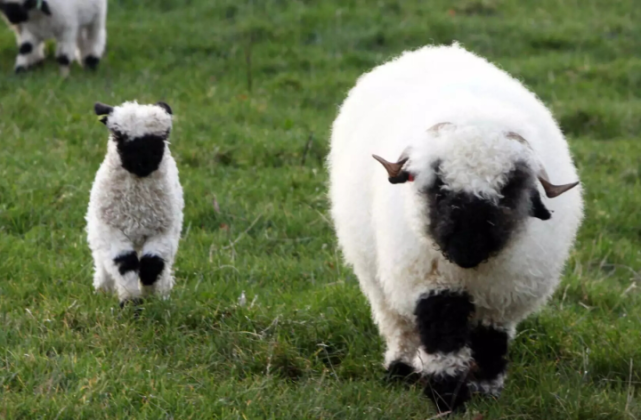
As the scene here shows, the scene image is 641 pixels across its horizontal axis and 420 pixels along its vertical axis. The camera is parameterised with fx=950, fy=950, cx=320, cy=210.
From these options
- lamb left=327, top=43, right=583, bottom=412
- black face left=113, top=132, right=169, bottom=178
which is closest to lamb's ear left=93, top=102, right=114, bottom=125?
black face left=113, top=132, right=169, bottom=178

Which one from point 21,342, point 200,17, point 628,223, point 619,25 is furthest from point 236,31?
point 21,342

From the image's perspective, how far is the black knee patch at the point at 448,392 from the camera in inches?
A: 181

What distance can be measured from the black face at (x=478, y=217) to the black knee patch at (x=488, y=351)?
751 millimetres

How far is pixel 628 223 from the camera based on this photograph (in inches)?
332

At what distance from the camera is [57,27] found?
458 inches

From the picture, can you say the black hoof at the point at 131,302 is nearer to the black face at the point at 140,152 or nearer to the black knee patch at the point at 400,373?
the black face at the point at 140,152

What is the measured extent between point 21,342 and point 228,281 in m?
1.63

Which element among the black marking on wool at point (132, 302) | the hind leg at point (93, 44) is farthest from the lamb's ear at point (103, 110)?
the hind leg at point (93, 44)

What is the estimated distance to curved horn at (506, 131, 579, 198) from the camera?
430cm

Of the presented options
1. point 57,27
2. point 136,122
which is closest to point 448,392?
point 136,122

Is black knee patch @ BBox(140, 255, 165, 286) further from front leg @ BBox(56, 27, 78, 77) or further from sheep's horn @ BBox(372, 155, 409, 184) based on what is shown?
front leg @ BBox(56, 27, 78, 77)

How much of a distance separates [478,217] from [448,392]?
93 centimetres

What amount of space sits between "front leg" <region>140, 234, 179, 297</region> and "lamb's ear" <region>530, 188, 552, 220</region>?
2343 mm

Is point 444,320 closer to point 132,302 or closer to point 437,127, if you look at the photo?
point 437,127
